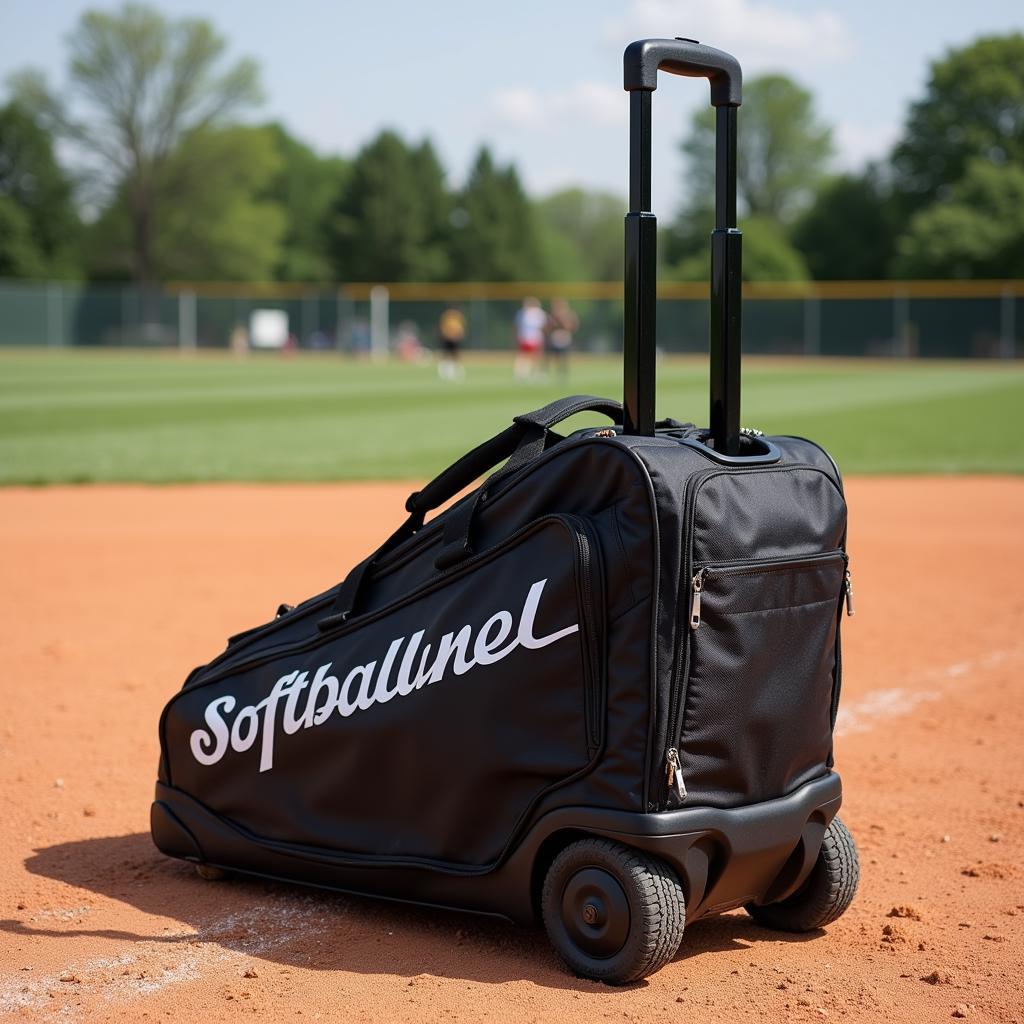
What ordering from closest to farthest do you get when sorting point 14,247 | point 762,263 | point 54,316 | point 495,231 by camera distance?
point 54,316 → point 14,247 → point 762,263 → point 495,231

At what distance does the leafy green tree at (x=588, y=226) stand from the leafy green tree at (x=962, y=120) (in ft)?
102

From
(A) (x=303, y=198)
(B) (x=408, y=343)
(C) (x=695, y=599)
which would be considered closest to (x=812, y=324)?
(B) (x=408, y=343)

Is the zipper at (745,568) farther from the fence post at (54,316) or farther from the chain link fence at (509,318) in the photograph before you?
the fence post at (54,316)

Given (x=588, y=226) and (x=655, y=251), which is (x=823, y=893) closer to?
(x=655, y=251)

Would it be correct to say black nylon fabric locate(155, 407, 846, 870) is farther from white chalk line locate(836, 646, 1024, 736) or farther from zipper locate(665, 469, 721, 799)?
white chalk line locate(836, 646, 1024, 736)

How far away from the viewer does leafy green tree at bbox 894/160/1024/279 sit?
55562 mm

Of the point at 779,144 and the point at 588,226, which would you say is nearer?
the point at 779,144

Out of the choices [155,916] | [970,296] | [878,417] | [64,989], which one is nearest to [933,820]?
[155,916]

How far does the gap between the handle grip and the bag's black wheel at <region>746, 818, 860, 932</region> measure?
4.84 feet

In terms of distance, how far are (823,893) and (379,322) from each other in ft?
152

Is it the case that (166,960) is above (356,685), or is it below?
below

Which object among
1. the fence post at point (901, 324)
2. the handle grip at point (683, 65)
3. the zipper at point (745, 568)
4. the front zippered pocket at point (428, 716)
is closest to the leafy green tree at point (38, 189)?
the fence post at point (901, 324)

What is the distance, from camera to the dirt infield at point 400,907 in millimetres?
2477

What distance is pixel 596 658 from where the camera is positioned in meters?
2.46
